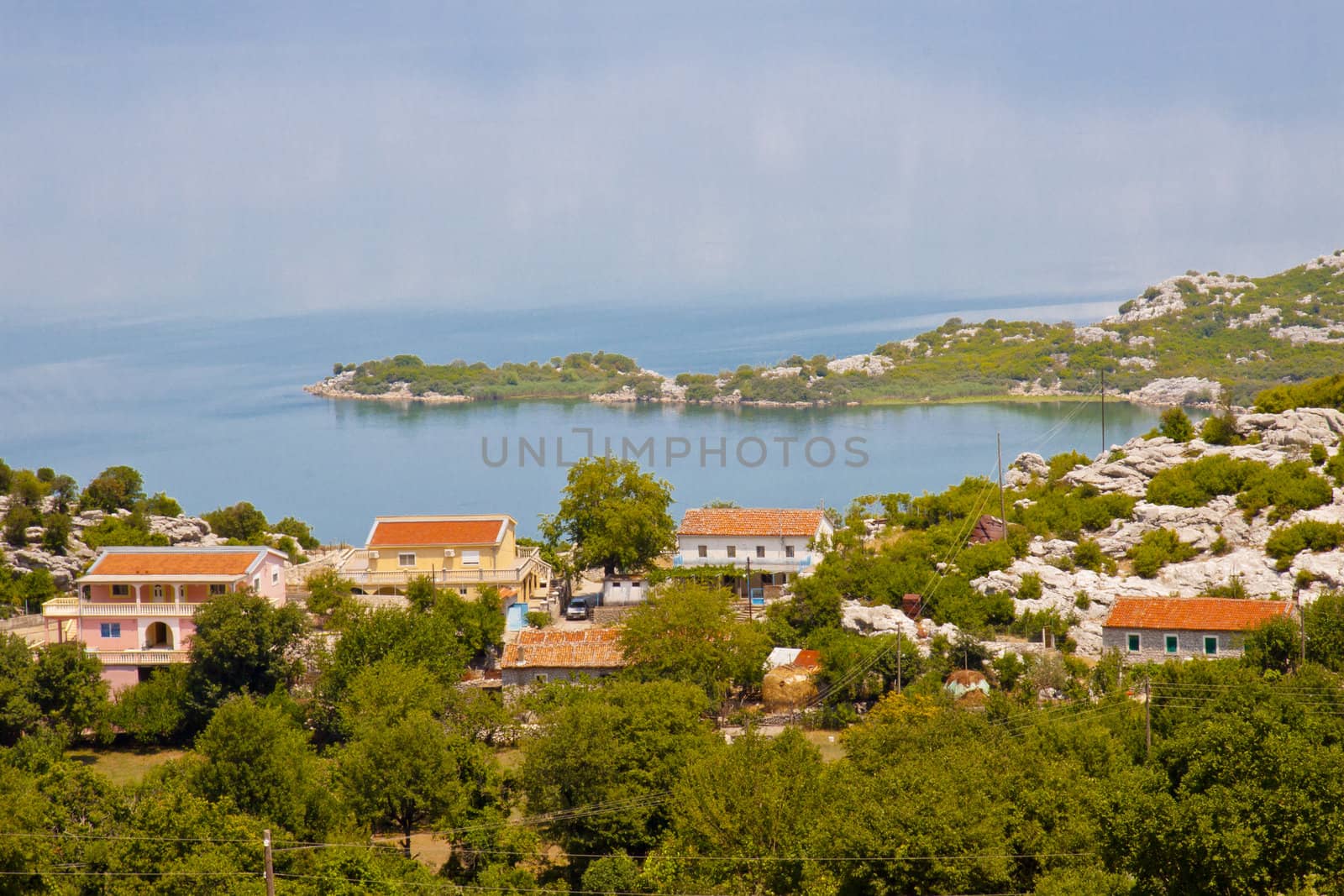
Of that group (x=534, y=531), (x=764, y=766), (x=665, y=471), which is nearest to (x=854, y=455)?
(x=665, y=471)

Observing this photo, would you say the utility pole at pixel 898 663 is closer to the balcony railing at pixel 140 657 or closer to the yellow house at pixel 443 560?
the yellow house at pixel 443 560

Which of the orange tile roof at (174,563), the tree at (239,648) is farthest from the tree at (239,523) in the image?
the tree at (239,648)

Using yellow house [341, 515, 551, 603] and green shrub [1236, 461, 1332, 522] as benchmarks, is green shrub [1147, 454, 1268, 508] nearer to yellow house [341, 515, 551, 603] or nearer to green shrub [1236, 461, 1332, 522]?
green shrub [1236, 461, 1332, 522]

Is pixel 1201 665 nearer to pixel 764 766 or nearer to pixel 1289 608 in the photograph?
pixel 1289 608

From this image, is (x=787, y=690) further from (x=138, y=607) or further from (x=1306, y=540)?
(x=138, y=607)

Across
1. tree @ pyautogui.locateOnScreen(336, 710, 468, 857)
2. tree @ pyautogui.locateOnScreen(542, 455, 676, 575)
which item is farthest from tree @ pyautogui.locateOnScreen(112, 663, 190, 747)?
tree @ pyautogui.locateOnScreen(542, 455, 676, 575)
